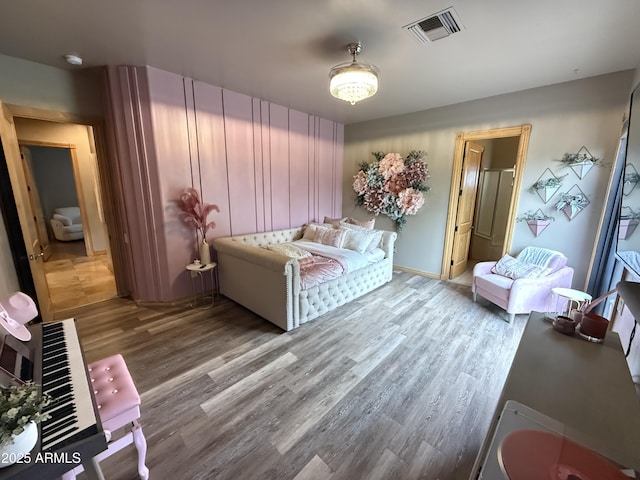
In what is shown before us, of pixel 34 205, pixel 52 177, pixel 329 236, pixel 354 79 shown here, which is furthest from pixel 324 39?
pixel 52 177

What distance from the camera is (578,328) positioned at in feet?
4.57

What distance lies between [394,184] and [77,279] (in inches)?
221

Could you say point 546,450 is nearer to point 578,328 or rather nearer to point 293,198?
point 578,328

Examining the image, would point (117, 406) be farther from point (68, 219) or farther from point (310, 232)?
point (68, 219)

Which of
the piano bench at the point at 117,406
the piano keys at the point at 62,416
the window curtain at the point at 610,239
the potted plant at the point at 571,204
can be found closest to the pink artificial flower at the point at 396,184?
the potted plant at the point at 571,204

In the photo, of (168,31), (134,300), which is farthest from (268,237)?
(168,31)

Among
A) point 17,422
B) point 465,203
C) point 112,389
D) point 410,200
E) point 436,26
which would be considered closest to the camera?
point 17,422

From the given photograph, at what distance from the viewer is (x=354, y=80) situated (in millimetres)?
2250

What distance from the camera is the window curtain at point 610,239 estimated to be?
2.78 m

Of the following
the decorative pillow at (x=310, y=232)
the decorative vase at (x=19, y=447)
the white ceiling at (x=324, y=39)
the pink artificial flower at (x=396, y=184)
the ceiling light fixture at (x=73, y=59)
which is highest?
the white ceiling at (x=324, y=39)

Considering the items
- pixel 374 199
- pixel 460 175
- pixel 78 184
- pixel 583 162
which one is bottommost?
pixel 374 199

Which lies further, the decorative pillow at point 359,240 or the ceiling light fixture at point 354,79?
the decorative pillow at point 359,240

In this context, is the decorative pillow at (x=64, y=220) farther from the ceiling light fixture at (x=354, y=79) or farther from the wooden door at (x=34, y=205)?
the ceiling light fixture at (x=354, y=79)

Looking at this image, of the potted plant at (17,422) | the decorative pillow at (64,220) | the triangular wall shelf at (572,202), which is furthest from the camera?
the decorative pillow at (64,220)
